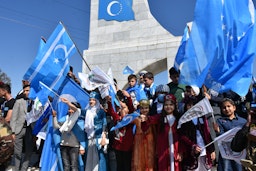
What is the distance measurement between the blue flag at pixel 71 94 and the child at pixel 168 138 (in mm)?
1723

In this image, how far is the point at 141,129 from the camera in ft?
14.3

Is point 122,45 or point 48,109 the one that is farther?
point 122,45

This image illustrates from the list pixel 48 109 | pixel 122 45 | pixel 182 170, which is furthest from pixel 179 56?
pixel 122 45

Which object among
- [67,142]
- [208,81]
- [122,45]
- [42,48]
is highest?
[122,45]

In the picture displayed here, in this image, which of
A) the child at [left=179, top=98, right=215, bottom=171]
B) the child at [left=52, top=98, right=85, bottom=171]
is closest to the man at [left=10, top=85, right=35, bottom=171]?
the child at [left=52, top=98, right=85, bottom=171]

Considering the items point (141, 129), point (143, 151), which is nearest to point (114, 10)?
point (141, 129)

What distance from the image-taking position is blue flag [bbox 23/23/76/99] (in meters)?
5.28

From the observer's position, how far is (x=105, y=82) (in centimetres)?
478

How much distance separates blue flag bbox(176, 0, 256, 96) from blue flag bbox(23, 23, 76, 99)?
2.54 m

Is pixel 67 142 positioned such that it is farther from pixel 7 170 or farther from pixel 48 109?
pixel 7 170

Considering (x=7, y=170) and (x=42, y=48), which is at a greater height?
(x=42, y=48)

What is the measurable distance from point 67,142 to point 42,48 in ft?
6.26

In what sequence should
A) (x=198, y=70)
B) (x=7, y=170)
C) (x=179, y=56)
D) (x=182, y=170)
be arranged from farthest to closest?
(x=179, y=56) → (x=182, y=170) → (x=198, y=70) → (x=7, y=170)

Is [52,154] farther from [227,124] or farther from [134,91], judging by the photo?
[227,124]
